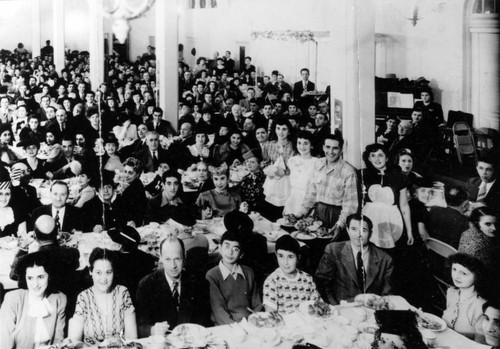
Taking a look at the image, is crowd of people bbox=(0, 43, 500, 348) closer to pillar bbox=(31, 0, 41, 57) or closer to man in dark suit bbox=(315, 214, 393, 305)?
man in dark suit bbox=(315, 214, 393, 305)

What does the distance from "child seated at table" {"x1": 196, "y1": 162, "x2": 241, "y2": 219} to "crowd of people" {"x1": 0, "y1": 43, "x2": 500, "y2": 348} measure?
0.01 m

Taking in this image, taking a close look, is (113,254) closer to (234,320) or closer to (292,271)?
(234,320)

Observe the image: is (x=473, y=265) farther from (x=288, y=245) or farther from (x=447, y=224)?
(x=288, y=245)

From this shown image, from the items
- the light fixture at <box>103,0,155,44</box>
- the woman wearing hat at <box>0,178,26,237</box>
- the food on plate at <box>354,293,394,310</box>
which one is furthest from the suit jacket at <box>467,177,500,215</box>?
the woman wearing hat at <box>0,178,26,237</box>

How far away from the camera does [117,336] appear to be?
295 centimetres

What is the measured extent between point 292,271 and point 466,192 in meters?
1.46

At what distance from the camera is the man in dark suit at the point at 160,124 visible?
633cm

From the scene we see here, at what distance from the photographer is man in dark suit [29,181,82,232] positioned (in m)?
3.67

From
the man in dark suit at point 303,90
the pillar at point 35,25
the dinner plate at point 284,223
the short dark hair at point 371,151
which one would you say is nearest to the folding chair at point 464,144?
the short dark hair at point 371,151

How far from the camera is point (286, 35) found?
734cm

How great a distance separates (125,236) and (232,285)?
2.55 ft

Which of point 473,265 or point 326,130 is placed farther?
point 326,130

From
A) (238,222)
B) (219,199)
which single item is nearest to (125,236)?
(238,222)

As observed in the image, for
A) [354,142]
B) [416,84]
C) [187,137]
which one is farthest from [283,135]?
[416,84]
